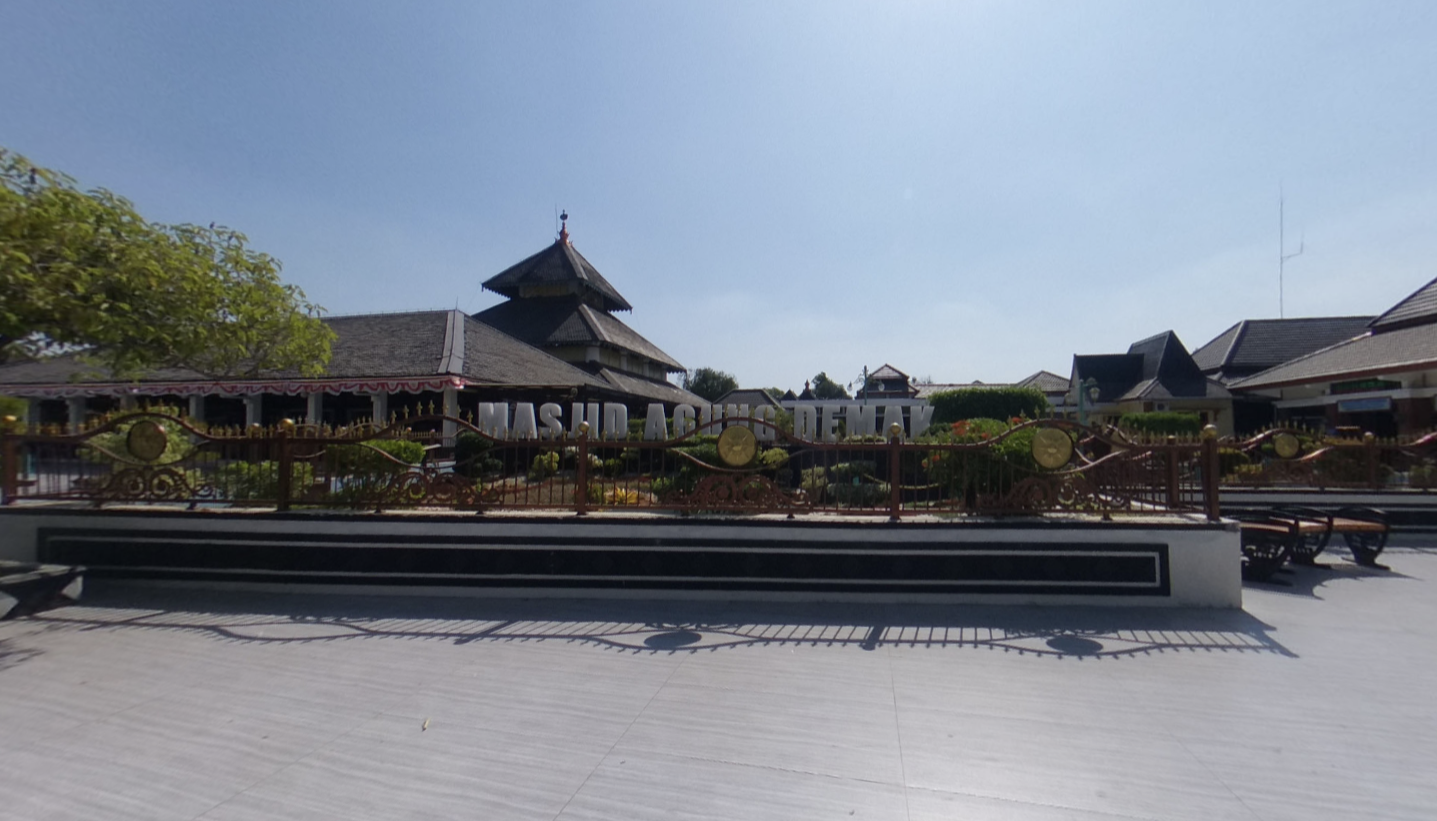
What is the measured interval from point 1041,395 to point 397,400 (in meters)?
19.0

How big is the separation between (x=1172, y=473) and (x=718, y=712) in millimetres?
4966

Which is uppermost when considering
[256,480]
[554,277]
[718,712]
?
[554,277]

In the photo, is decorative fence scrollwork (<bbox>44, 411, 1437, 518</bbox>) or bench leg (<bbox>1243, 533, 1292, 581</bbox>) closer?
decorative fence scrollwork (<bbox>44, 411, 1437, 518</bbox>)

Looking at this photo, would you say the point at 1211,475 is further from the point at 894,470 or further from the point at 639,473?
the point at 639,473

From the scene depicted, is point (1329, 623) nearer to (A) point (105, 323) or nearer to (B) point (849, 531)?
(B) point (849, 531)

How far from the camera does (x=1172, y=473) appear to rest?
6.58 m

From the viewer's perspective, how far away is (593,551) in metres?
6.54

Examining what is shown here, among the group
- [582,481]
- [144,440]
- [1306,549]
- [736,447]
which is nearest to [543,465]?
[582,481]

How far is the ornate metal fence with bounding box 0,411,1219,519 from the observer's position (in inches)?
254

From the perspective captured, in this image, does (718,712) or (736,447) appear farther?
(736,447)

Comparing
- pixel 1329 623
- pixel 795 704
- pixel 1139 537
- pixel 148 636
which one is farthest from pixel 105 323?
pixel 1329 623

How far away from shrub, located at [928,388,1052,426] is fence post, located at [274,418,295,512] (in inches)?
704

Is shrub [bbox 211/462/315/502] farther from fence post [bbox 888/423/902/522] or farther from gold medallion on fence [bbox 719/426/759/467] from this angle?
fence post [bbox 888/423/902/522]

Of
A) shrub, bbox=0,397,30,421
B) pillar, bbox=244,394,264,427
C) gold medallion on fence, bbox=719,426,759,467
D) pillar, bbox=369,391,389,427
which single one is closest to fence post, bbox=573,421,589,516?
gold medallion on fence, bbox=719,426,759,467
